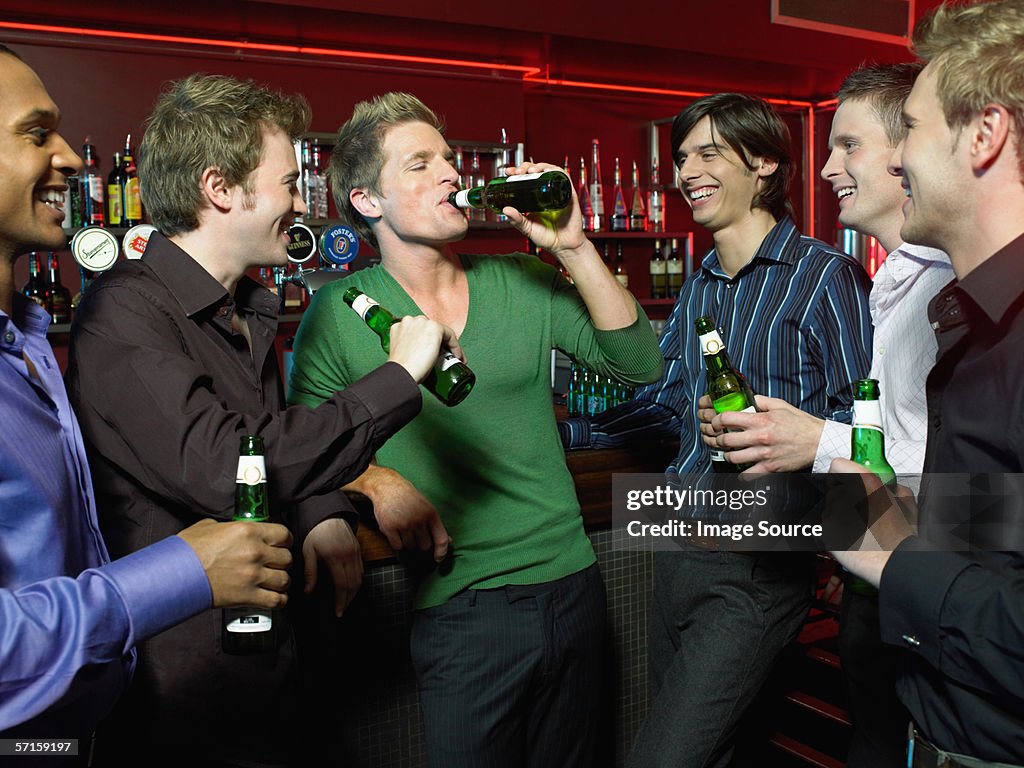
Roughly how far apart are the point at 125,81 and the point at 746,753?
4.11 meters

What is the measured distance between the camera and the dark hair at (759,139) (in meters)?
2.30

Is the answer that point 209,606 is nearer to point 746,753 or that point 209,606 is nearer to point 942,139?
point 942,139

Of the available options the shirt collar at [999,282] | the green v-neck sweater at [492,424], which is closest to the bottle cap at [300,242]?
the green v-neck sweater at [492,424]

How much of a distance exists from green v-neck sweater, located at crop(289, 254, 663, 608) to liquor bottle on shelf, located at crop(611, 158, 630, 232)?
4157mm

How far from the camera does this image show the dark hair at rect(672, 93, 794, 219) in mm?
2299

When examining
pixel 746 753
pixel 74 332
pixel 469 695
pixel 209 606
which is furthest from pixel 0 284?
pixel 746 753

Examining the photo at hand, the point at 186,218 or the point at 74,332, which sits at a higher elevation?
the point at 186,218

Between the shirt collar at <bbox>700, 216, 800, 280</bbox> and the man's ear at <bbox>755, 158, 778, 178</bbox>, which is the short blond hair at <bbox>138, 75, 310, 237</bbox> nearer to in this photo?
the shirt collar at <bbox>700, 216, 800, 280</bbox>

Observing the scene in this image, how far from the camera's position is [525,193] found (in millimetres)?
1864

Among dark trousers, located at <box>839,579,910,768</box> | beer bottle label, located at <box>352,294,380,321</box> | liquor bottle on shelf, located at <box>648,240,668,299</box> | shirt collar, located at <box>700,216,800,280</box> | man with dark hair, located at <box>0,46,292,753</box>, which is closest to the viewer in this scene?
man with dark hair, located at <box>0,46,292,753</box>

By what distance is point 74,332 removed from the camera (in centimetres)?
138

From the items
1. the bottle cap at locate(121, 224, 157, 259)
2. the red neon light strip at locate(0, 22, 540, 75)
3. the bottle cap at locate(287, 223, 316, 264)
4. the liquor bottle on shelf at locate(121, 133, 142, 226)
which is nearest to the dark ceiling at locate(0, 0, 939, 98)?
the red neon light strip at locate(0, 22, 540, 75)

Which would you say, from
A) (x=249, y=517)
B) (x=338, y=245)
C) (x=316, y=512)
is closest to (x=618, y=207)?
(x=338, y=245)

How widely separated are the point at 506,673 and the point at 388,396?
0.68 metres
